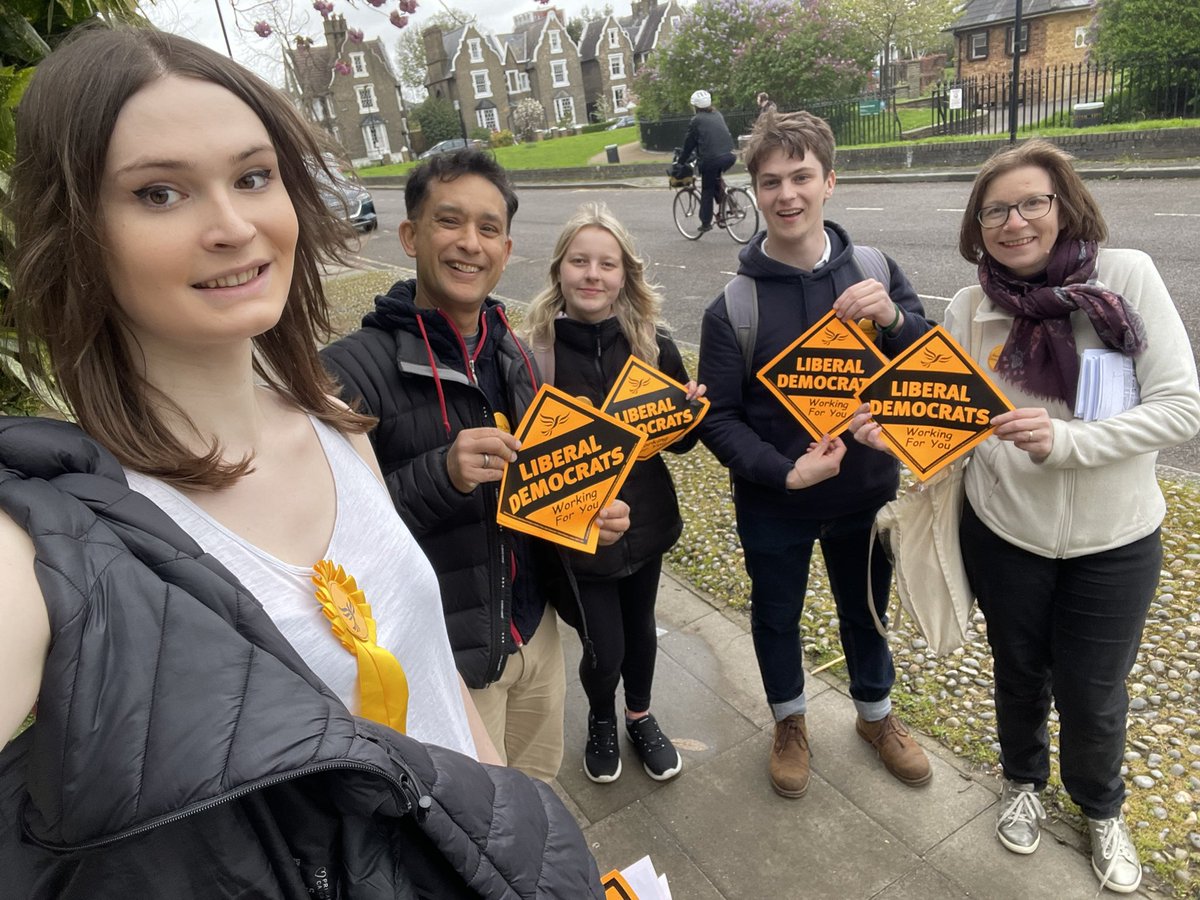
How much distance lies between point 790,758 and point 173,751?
8.02ft

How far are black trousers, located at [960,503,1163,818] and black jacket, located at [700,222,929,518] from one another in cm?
35

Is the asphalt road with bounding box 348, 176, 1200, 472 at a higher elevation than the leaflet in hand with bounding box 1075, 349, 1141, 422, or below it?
below

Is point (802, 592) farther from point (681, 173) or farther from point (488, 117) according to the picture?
point (488, 117)

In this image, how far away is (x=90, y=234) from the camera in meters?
0.96

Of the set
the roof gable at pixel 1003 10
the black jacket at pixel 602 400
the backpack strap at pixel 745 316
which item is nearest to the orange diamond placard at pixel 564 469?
the black jacket at pixel 602 400

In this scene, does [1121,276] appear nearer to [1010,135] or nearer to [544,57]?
[1010,135]

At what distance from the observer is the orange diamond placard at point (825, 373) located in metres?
2.30

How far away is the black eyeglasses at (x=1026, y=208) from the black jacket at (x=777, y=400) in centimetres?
40

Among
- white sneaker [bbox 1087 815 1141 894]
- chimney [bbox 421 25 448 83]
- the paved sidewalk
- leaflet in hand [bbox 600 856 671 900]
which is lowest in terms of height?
the paved sidewalk

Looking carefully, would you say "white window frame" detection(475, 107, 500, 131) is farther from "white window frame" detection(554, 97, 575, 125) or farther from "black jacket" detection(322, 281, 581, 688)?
"black jacket" detection(322, 281, 581, 688)

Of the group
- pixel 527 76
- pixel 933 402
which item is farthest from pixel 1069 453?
pixel 527 76

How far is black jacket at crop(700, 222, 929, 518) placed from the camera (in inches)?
96.7

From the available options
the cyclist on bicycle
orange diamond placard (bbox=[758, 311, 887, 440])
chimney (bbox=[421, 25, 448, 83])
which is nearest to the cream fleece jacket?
orange diamond placard (bbox=[758, 311, 887, 440])

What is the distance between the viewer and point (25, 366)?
1.13 metres
